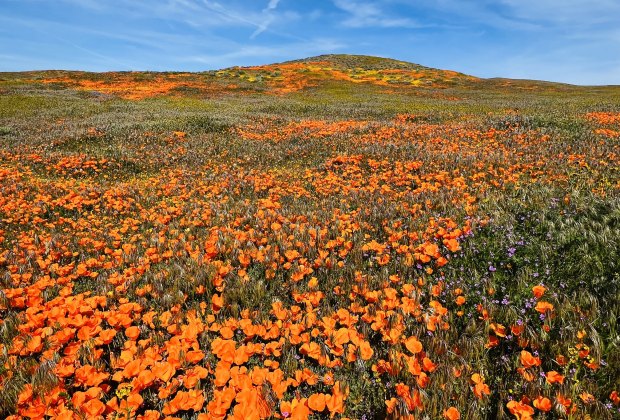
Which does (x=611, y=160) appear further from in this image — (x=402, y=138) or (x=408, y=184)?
(x=402, y=138)

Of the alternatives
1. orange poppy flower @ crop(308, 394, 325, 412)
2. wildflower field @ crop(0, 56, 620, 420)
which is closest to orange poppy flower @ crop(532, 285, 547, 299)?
wildflower field @ crop(0, 56, 620, 420)

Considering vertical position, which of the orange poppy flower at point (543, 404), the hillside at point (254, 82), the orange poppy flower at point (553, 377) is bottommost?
the orange poppy flower at point (543, 404)

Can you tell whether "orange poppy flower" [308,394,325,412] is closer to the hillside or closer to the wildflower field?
the wildflower field

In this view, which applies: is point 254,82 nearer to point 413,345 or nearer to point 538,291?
point 538,291

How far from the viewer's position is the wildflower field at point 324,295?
9.87 feet

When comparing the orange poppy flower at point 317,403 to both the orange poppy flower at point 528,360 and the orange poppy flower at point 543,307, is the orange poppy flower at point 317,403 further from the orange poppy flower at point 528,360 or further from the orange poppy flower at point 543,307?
the orange poppy flower at point 543,307

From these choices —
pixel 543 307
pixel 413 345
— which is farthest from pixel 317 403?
pixel 543 307

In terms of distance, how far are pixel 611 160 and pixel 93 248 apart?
492 inches

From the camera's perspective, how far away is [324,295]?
15.5ft

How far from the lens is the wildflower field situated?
301 cm

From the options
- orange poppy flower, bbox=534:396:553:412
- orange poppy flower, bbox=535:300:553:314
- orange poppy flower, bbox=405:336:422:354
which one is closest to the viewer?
orange poppy flower, bbox=534:396:553:412

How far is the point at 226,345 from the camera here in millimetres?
3492

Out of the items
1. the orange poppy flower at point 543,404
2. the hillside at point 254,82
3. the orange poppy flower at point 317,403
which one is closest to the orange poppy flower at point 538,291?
the orange poppy flower at point 543,404

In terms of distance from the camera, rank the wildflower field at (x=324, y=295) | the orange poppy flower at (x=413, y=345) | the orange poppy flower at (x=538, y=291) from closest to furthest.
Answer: the wildflower field at (x=324, y=295)
the orange poppy flower at (x=413, y=345)
the orange poppy flower at (x=538, y=291)
